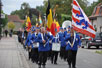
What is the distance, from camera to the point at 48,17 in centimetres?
1346

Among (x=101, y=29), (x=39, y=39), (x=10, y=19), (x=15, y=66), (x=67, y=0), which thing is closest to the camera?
(x=39, y=39)

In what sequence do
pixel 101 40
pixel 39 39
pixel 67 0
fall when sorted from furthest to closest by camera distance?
1. pixel 67 0
2. pixel 101 40
3. pixel 39 39

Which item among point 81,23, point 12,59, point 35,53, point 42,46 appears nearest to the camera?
point 81,23

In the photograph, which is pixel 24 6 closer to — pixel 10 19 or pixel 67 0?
pixel 10 19

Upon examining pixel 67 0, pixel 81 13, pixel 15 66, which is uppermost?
pixel 67 0

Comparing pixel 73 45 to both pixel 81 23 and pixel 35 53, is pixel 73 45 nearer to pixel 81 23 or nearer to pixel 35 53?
pixel 81 23

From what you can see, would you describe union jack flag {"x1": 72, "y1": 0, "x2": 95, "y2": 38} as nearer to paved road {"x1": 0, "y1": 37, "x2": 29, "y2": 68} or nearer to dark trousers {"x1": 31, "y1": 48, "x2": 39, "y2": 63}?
paved road {"x1": 0, "y1": 37, "x2": 29, "y2": 68}

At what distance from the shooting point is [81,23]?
11758 millimetres

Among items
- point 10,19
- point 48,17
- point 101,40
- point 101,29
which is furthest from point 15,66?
point 10,19

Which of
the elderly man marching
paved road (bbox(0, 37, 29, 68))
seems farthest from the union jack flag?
paved road (bbox(0, 37, 29, 68))

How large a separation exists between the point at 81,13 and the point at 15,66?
407 centimetres

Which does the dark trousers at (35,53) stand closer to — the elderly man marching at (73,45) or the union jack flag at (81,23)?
the elderly man marching at (73,45)

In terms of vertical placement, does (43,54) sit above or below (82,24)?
below

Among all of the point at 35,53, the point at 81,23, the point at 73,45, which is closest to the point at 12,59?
the point at 35,53
